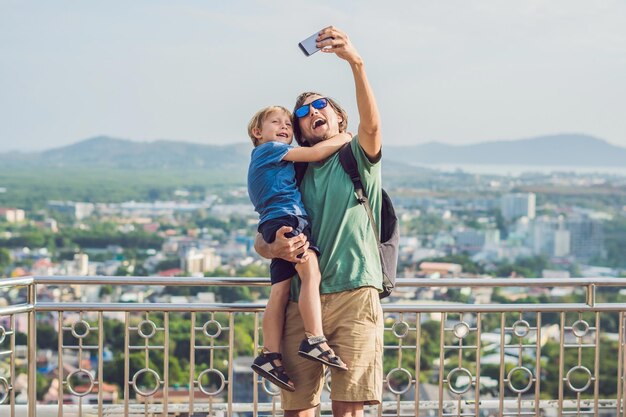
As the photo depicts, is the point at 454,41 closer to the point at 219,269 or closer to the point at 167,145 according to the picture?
the point at 167,145

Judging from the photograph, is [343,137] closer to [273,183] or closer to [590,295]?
[273,183]

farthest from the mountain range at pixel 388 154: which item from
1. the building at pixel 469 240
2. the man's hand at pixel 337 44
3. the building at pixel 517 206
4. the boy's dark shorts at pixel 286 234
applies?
the man's hand at pixel 337 44

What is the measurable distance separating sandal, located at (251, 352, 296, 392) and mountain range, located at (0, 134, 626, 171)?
59.6 m

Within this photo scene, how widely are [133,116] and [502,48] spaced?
93.3 feet

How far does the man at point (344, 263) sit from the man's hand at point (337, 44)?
9.1 inches

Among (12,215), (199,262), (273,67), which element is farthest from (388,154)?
(199,262)

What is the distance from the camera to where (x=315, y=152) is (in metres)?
3.05

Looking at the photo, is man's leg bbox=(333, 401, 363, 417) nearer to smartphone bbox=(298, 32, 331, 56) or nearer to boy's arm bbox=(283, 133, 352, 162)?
boy's arm bbox=(283, 133, 352, 162)

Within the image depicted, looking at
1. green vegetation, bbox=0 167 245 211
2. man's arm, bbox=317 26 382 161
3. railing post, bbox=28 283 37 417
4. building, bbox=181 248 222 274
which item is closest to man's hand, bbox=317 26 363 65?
man's arm, bbox=317 26 382 161

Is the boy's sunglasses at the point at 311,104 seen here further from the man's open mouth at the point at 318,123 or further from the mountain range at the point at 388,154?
the mountain range at the point at 388,154

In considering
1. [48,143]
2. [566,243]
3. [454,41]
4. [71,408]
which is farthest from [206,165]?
[71,408]

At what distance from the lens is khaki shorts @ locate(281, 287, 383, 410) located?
306 cm

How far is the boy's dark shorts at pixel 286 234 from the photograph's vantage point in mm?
3012

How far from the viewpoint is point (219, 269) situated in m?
39.2
